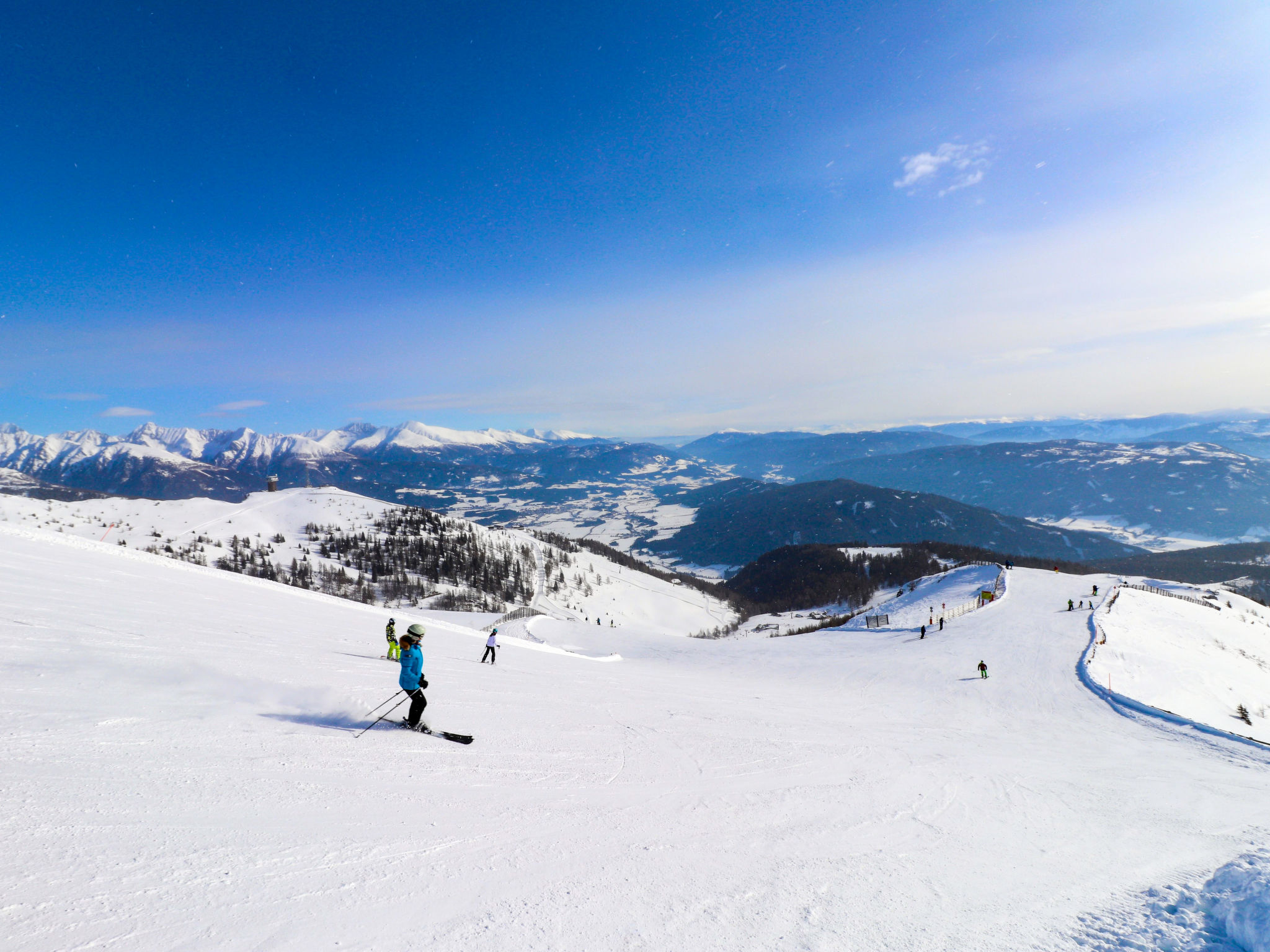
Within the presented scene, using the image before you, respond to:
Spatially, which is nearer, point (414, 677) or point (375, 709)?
point (414, 677)

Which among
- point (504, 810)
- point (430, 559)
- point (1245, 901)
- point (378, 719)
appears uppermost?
point (378, 719)

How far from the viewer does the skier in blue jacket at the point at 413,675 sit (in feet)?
28.0

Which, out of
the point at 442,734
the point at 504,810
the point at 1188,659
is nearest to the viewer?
the point at 504,810

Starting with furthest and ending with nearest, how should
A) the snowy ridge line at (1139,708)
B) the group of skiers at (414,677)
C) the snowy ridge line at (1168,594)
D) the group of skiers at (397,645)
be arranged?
the snowy ridge line at (1168,594)
the snowy ridge line at (1139,708)
the group of skiers at (397,645)
the group of skiers at (414,677)

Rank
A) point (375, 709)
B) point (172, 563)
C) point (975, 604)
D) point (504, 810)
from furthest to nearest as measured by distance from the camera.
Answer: point (975, 604)
point (172, 563)
point (375, 709)
point (504, 810)

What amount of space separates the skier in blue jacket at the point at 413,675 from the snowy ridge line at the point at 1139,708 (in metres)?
25.1

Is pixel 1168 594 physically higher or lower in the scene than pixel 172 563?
lower

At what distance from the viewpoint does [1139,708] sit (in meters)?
20.8

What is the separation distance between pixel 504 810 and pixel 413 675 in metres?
2.97

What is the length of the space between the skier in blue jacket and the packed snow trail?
41 centimetres

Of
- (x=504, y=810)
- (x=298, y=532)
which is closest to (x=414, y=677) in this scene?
(x=504, y=810)

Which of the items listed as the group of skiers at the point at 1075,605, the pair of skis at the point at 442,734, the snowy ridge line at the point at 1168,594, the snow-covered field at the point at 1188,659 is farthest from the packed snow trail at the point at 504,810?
the snowy ridge line at the point at 1168,594

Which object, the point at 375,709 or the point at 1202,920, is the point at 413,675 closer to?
the point at 375,709

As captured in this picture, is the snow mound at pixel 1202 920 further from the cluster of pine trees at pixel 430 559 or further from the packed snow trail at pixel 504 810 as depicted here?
the cluster of pine trees at pixel 430 559
